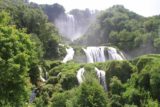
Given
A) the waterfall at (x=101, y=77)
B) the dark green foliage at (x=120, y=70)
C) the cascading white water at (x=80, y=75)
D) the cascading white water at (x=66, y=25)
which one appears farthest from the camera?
the cascading white water at (x=66, y=25)

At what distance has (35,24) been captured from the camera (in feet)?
248

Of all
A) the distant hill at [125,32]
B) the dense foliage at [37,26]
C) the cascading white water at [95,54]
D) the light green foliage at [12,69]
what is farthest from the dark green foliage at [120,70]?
the distant hill at [125,32]

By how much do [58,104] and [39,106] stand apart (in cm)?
324

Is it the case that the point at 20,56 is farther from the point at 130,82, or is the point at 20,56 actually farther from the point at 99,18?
the point at 99,18

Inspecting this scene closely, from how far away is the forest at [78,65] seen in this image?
101ft

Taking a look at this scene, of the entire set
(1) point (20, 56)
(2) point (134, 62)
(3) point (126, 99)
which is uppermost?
(1) point (20, 56)

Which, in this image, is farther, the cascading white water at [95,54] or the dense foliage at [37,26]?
the cascading white water at [95,54]

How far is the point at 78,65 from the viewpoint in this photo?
6291 cm

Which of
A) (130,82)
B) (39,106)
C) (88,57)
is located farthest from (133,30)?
(39,106)

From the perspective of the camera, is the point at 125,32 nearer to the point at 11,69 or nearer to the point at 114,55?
the point at 114,55

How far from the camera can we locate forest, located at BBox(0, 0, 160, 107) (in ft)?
101

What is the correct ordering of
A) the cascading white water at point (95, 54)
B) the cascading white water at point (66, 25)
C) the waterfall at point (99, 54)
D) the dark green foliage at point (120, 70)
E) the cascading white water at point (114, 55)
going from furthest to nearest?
the cascading white water at point (66, 25) < the cascading white water at point (114, 55) < the waterfall at point (99, 54) < the cascading white water at point (95, 54) < the dark green foliage at point (120, 70)

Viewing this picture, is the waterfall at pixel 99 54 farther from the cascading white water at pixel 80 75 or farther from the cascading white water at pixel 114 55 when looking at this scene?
the cascading white water at pixel 80 75

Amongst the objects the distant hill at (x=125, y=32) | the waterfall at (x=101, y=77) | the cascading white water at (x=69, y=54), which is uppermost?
the distant hill at (x=125, y=32)
